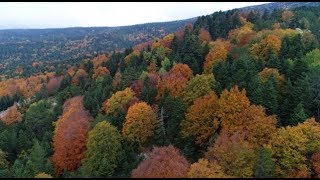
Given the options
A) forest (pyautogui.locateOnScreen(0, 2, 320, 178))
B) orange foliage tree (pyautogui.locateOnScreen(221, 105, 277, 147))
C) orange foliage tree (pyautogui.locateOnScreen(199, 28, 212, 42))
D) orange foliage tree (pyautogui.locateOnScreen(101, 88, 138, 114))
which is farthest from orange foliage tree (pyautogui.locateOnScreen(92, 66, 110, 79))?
orange foliage tree (pyautogui.locateOnScreen(221, 105, 277, 147))

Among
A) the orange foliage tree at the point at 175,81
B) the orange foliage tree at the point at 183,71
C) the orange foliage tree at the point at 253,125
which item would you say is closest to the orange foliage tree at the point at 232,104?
the orange foliage tree at the point at 253,125

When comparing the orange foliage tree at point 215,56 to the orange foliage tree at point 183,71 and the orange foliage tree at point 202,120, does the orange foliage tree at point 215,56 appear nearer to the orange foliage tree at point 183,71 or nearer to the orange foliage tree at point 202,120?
the orange foliage tree at point 183,71

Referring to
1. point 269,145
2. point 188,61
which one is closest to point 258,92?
point 269,145

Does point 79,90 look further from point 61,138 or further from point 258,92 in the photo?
point 258,92

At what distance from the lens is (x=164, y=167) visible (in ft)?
165

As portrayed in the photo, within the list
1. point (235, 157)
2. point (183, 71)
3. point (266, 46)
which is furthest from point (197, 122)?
point (266, 46)

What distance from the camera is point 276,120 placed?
208 feet

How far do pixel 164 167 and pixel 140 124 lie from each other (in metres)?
23.3

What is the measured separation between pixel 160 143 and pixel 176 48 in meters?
57.9

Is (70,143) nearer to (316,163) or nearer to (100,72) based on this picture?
(316,163)

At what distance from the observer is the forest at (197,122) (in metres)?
54.5

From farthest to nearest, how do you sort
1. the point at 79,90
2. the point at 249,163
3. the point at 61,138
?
the point at 79,90 < the point at 61,138 < the point at 249,163

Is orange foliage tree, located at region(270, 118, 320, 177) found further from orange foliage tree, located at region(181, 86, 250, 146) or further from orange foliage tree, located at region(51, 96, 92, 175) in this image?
orange foliage tree, located at region(51, 96, 92, 175)

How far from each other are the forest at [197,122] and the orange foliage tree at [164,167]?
6.4 inches
